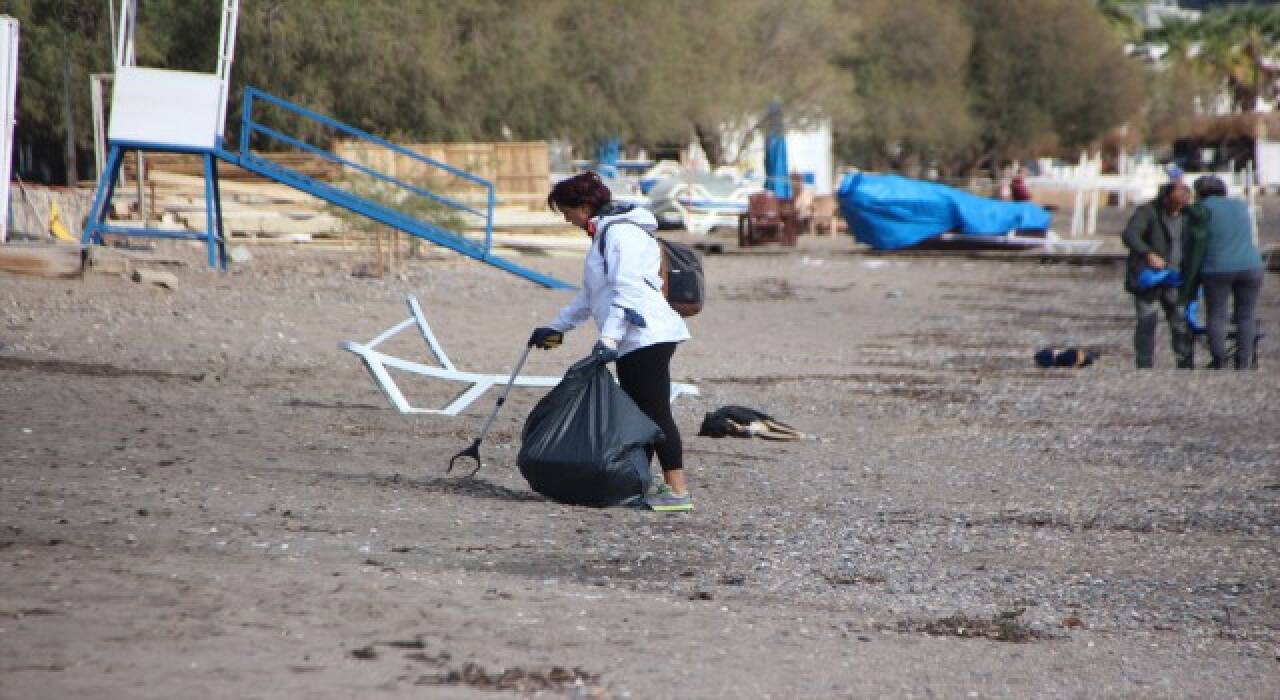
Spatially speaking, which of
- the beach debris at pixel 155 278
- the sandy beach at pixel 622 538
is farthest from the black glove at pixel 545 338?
the beach debris at pixel 155 278

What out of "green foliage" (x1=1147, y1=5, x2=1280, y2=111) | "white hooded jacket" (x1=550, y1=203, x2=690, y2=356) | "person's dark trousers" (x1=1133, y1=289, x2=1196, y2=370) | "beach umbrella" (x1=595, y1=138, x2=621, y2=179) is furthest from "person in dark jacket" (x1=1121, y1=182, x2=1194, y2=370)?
"green foliage" (x1=1147, y1=5, x2=1280, y2=111)

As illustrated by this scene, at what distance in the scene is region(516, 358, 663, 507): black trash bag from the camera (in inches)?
309

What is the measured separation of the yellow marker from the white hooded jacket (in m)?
16.6

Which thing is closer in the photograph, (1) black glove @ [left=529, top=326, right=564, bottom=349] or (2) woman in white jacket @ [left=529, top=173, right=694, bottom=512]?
(2) woman in white jacket @ [left=529, top=173, right=694, bottom=512]

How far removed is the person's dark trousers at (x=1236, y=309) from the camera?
15.0m

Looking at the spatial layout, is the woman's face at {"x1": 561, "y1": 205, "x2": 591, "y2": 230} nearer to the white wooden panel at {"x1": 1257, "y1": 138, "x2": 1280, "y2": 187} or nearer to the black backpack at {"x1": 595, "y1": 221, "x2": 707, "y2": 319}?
the black backpack at {"x1": 595, "y1": 221, "x2": 707, "y2": 319}

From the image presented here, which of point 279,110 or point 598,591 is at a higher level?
point 279,110

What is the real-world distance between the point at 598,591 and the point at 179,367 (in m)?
7.80

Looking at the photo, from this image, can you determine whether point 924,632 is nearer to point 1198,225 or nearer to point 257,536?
point 257,536

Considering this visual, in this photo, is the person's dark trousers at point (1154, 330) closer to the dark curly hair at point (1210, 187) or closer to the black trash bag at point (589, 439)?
the dark curly hair at point (1210, 187)

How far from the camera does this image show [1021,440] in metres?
11.7

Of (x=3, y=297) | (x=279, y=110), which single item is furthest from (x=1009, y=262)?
(x=3, y=297)

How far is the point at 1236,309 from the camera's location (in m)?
15.3

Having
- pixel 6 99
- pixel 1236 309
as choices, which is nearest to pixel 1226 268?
pixel 1236 309
